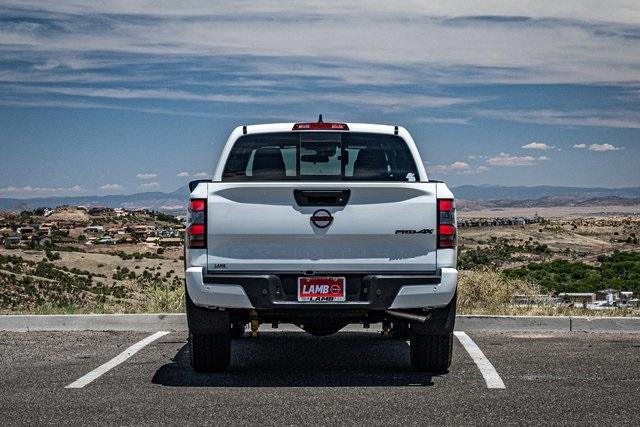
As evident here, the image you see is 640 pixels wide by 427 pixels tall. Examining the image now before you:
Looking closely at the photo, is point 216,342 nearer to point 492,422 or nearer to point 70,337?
point 492,422

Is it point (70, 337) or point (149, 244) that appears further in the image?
point (149, 244)

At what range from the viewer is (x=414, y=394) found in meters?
7.90

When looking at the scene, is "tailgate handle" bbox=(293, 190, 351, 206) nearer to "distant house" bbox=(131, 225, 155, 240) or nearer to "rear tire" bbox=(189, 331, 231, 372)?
"rear tire" bbox=(189, 331, 231, 372)

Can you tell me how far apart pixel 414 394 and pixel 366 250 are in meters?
1.18

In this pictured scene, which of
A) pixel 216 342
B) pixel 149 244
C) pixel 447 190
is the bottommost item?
pixel 149 244

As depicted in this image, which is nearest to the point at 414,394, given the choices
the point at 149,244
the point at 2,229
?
the point at 149,244

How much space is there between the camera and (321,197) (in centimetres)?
826

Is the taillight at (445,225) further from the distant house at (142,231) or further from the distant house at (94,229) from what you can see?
the distant house at (94,229)

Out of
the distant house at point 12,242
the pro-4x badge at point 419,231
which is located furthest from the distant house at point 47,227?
the pro-4x badge at point 419,231

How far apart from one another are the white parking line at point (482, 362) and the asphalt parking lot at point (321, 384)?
0.20 ft

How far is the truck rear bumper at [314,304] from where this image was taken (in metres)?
8.19

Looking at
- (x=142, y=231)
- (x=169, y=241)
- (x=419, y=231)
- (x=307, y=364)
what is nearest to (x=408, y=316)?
(x=419, y=231)

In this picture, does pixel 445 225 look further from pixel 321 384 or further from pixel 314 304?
pixel 321 384

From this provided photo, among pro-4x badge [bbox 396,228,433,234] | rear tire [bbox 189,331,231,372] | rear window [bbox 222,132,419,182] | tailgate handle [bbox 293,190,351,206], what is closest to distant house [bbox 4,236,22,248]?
rear window [bbox 222,132,419,182]
